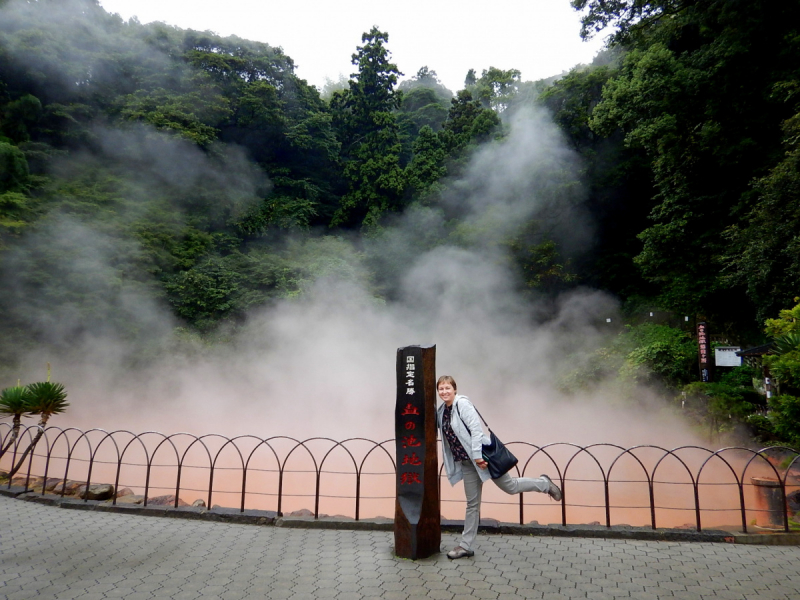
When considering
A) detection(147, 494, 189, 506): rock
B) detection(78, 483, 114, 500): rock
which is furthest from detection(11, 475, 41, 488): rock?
detection(147, 494, 189, 506): rock

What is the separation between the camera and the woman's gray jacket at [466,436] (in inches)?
132

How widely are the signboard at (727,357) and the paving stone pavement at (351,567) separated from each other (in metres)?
8.07

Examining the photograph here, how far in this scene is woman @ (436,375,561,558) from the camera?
11.1ft

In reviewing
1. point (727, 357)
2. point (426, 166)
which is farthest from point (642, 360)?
point (426, 166)

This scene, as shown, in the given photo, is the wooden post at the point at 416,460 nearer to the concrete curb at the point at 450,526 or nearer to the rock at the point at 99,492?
the concrete curb at the point at 450,526

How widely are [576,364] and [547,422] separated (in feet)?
9.65

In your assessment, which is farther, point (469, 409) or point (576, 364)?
point (576, 364)

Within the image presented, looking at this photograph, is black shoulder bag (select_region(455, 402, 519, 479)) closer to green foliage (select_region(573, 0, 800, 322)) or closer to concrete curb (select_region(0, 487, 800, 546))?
concrete curb (select_region(0, 487, 800, 546))

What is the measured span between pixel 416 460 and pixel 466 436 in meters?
0.43

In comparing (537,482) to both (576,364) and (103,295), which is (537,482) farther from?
(103,295)

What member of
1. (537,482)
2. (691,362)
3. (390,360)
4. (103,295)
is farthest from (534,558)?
(103,295)

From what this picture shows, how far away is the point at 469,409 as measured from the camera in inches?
135

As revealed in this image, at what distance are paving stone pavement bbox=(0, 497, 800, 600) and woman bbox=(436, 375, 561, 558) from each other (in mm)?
276

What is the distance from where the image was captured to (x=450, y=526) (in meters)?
4.06
